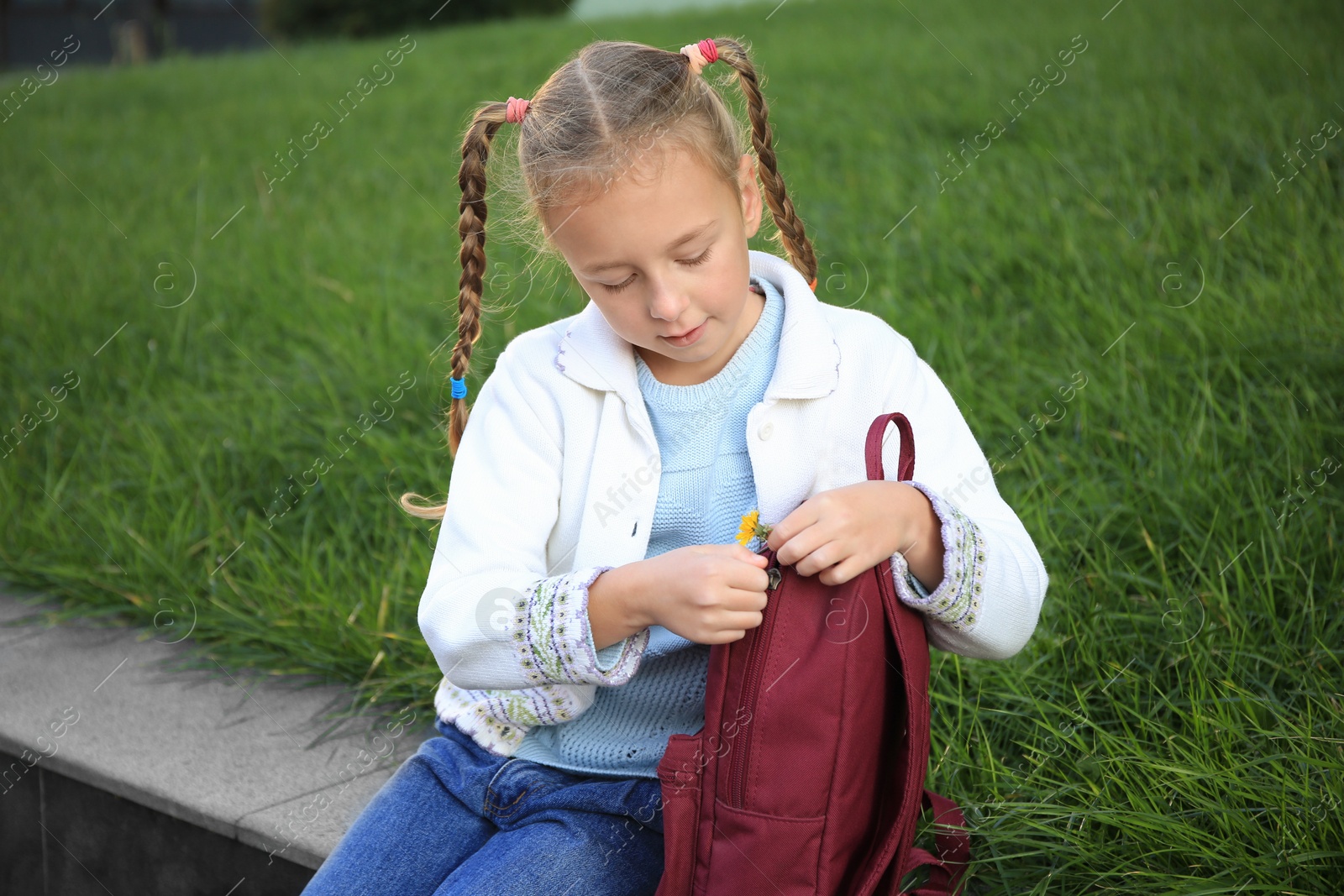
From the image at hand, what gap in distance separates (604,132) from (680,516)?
1.73 feet

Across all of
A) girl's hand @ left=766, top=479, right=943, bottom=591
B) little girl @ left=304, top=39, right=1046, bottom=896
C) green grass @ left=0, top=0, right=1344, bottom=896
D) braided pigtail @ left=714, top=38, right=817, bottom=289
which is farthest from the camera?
green grass @ left=0, top=0, right=1344, bottom=896

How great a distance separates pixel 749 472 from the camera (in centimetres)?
158

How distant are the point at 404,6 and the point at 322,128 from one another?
31.2 ft

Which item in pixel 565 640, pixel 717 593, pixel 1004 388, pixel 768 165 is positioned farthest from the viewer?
pixel 1004 388

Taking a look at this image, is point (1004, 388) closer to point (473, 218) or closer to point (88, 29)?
point (473, 218)

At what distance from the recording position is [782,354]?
5.16ft

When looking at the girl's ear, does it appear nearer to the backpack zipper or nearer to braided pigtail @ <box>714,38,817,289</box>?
braided pigtail @ <box>714,38,817,289</box>

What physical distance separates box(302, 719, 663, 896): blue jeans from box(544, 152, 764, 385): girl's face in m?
0.63

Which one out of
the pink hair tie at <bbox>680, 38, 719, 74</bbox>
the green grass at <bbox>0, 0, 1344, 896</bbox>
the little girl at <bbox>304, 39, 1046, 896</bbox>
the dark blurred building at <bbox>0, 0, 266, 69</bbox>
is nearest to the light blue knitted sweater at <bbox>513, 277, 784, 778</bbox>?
the little girl at <bbox>304, 39, 1046, 896</bbox>

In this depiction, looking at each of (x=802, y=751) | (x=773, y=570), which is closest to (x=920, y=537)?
(x=773, y=570)

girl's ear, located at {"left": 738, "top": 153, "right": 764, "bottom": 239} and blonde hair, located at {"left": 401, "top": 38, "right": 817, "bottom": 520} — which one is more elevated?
blonde hair, located at {"left": 401, "top": 38, "right": 817, "bottom": 520}

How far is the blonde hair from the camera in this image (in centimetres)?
146

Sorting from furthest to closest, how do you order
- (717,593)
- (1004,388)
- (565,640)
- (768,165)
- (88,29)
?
(88,29), (1004,388), (768,165), (565,640), (717,593)

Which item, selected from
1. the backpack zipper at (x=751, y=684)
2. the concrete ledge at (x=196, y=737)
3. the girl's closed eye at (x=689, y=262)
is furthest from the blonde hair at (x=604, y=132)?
the concrete ledge at (x=196, y=737)
